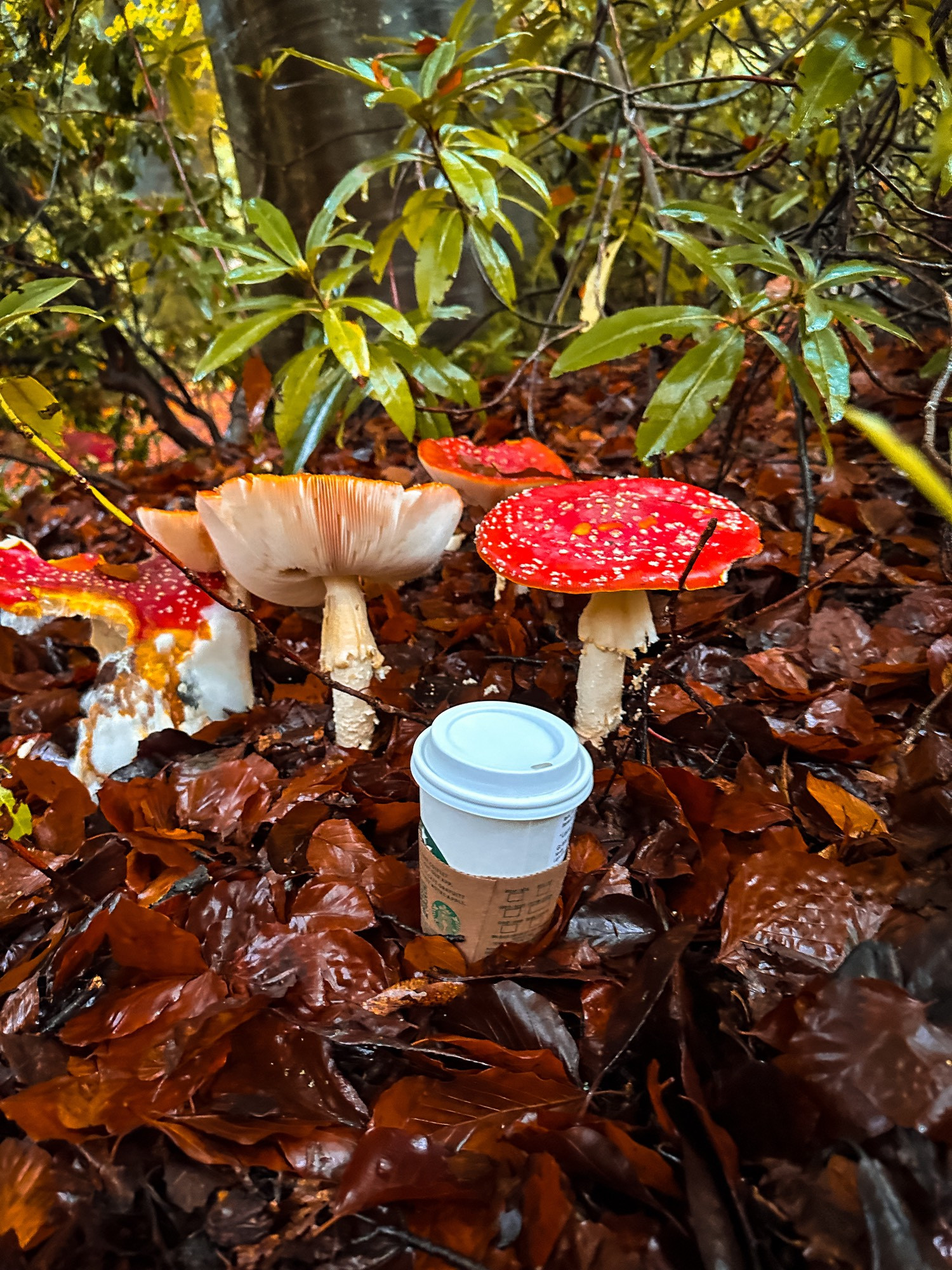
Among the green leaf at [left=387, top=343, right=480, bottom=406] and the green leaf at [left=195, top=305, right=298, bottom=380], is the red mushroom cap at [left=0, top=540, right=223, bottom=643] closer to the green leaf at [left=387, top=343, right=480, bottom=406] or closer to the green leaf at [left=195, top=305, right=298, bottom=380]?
the green leaf at [left=195, top=305, right=298, bottom=380]

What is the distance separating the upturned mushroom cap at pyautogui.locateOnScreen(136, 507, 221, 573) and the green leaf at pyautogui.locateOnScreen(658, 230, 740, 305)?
52.9 inches

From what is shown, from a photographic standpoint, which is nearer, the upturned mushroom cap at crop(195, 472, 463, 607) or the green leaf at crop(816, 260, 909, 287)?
the upturned mushroom cap at crop(195, 472, 463, 607)

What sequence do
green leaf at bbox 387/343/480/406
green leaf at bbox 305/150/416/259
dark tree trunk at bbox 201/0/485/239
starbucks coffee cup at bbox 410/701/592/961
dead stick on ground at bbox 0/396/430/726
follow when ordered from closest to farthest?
starbucks coffee cup at bbox 410/701/592/961 < dead stick on ground at bbox 0/396/430/726 < green leaf at bbox 305/150/416/259 < green leaf at bbox 387/343/480/406 < dark tree trunk at bbox 201/0/485/239

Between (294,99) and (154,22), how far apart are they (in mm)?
704

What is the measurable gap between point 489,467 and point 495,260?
0.58 meters

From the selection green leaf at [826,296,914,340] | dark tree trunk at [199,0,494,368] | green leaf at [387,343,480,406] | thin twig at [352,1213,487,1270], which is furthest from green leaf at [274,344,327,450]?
thin twig at [352,1213,487,1270]

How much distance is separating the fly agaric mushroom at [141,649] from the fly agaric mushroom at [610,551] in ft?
2.66

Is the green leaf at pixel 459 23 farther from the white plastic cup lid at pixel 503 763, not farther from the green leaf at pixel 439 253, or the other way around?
the white plastic cup lid at pixel 503 763

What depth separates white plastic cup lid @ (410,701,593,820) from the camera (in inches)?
40.3

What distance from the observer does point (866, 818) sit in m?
1.36

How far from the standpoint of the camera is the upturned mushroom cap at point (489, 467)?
2004mm

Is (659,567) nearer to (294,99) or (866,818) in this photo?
(866,818)

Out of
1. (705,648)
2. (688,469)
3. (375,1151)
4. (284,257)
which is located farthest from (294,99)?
(375,1151)

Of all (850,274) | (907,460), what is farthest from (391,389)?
(907,460)
